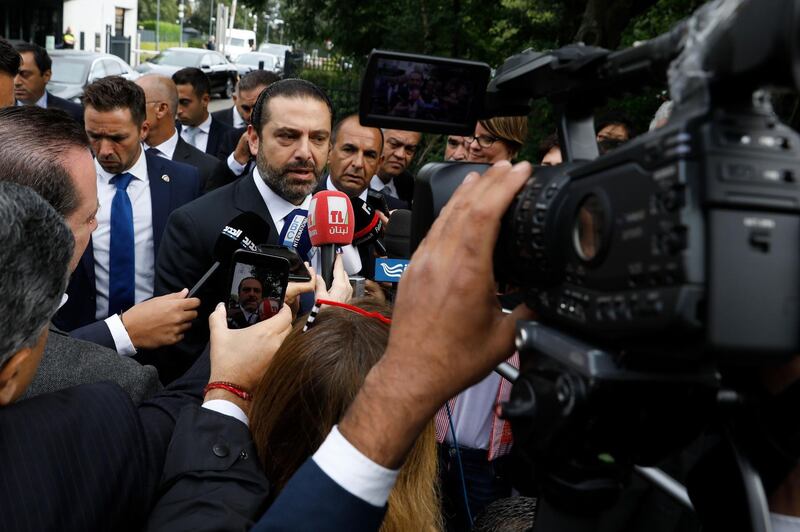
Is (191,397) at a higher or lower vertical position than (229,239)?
lower

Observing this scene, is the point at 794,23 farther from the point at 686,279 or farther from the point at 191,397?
the point at 191,397

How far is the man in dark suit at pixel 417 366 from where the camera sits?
1183 mm

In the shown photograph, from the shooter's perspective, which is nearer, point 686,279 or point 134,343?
point 686,279

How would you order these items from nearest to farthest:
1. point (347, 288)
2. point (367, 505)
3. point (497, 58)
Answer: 1. point (367, 505)
2. point (347, 288)
3. point (497, 58)

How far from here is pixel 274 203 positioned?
128 inches

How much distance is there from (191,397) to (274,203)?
58.9 inches

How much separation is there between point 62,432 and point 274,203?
190 cm

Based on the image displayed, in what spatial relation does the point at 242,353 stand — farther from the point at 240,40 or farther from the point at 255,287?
the point at 240,40

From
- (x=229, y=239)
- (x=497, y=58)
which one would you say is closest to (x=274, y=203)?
(x=229, y=239)

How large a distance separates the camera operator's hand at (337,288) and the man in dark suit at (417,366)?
88cm

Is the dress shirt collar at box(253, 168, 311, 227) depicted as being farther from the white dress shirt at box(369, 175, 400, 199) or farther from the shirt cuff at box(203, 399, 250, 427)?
the white dress shirt at box(369, 175, 400, 199)

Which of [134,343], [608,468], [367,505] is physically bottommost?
[134,343]

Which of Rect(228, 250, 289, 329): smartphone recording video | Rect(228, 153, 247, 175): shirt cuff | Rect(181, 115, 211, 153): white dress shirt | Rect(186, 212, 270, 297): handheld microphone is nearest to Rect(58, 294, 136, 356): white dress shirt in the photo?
Rect(186, 212, 270, 297): handheld microphone

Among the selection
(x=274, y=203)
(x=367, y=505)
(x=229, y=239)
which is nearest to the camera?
(x=367, y=505)
